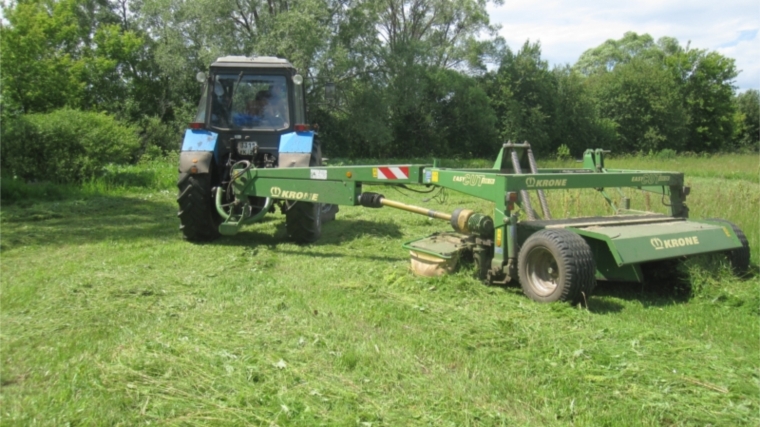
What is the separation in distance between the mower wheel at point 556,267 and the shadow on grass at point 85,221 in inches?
183

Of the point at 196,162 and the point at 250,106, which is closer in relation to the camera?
the point at 196,162

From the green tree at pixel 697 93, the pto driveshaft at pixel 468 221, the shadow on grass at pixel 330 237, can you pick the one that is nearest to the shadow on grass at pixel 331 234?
the shadow on grass at pixel 330 237

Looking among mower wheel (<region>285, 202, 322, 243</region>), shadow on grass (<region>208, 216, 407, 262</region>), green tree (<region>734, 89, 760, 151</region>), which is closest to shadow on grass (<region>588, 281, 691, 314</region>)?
shadow on grass (<region>208, 216, 407, 262</region>)

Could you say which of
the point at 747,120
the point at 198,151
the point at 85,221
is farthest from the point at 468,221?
the point at 747,120

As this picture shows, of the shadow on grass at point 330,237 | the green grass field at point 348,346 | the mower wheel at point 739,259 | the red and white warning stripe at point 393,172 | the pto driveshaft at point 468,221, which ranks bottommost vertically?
the green grass field at point 348,346

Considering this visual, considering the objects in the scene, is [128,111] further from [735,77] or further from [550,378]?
[735,77]

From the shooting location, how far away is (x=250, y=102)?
799cm

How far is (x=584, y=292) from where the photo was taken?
451cm

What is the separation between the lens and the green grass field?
9.62 feet

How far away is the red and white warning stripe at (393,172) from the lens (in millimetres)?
5844

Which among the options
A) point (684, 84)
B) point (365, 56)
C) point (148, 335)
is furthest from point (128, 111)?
point (684, 84)

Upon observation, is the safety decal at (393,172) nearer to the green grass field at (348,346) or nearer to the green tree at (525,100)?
the green grass field at (348,346)

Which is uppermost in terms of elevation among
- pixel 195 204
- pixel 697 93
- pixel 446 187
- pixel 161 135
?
pixel 697 93

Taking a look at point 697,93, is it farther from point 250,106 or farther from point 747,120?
point 250,106
